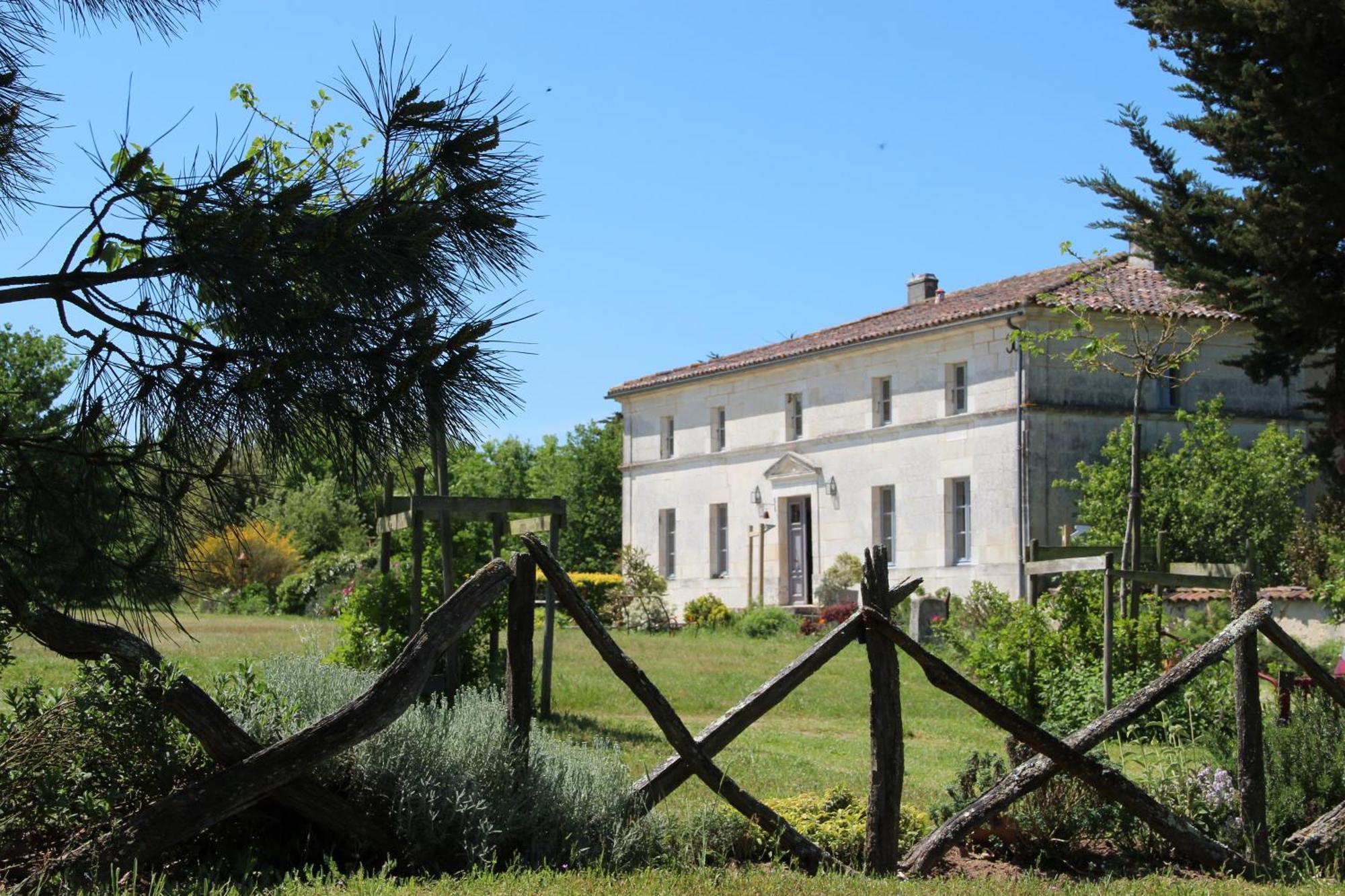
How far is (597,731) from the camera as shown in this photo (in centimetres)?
1088

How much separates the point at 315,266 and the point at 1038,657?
9.70 meters

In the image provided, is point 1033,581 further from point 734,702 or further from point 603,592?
point 603,592

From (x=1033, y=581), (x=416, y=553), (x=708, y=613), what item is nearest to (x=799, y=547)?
(x=708, y=613)

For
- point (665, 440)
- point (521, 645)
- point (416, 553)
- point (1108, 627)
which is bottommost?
point (1108, 627)

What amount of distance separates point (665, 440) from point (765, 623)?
1026cm

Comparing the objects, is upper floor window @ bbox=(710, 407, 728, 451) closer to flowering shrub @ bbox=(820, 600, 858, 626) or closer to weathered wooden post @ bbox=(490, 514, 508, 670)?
flowering shrub @ bbox=(820, 600, 858, 626)

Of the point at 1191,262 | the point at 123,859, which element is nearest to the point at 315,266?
the point at 123,859

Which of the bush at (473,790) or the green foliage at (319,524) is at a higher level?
the green foliage at (319,524)

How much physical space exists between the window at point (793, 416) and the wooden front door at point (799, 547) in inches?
63.0

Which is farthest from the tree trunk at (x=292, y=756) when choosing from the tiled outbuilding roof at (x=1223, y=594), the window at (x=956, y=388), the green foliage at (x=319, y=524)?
the green foliage at (x=319, y=524)

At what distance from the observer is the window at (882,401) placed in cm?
2995

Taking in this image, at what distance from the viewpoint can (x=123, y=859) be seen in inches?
181

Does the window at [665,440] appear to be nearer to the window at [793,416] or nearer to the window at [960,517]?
the window at [793,416]

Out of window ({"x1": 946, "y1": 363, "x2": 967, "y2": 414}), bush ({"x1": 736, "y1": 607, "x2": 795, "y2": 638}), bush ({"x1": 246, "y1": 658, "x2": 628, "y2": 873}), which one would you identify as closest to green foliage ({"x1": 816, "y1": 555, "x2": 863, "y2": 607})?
bush ({"x1": 736, "y1": 607, "x2": 795, "y2": 638})
